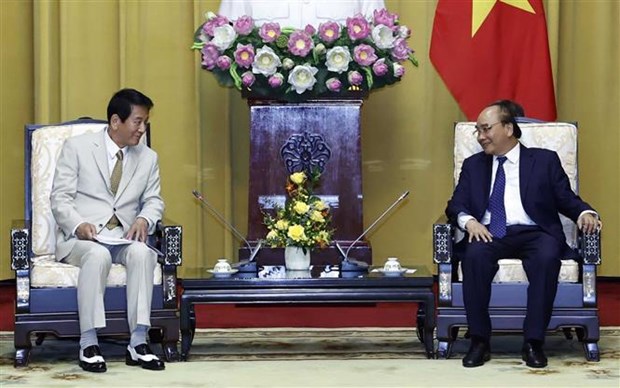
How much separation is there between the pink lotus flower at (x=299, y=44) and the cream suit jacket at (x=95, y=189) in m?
0.91

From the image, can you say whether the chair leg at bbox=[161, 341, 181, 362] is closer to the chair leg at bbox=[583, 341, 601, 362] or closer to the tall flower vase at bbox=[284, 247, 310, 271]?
the tall flower vase at bbox=[284, 247, 310, 271]

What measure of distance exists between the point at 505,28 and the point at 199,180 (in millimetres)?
1999

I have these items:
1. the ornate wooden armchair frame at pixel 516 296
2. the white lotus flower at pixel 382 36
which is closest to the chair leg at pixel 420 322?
the ornate wooden armchair frame at pixel 516 296

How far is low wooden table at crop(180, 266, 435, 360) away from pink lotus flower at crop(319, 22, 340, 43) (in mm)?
1256

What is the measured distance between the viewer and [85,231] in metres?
5.04

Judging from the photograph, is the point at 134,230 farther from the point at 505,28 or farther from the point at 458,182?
the point at 505,28

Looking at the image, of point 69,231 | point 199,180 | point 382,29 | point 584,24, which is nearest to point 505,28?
point 584,24

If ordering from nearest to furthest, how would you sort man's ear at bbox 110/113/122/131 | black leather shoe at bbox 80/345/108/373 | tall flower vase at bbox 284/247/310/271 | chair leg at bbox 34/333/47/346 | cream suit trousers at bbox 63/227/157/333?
black leather shoe at bbox 80/345/108/373, cream suit trousers at bbox 63/227/157/333, man's ear at bbox 110/113/122/131, tall flower vase at bbox 284/247/310/271, chair leg at bbox 34/333/47/346

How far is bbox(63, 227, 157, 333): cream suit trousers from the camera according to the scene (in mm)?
4840

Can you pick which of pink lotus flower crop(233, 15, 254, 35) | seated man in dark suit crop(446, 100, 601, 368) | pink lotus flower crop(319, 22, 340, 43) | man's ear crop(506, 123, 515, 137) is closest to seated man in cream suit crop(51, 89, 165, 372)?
pink lotus flower crop(233, 15, 254, 35)

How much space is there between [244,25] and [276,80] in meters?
0.30

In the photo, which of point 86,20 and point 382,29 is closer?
point 382,29

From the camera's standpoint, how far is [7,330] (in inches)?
235

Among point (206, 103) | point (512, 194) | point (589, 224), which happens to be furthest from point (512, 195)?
point (206, 103)
